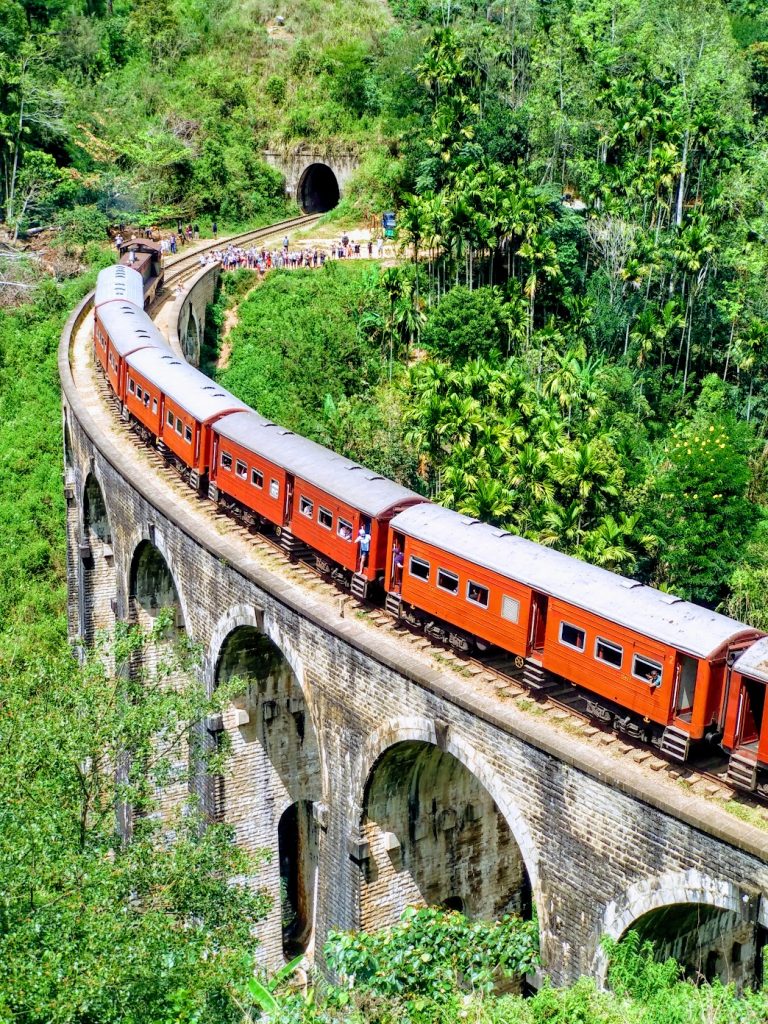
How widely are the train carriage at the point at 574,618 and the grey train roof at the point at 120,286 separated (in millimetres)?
25398

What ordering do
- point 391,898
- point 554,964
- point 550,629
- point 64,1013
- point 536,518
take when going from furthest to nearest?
point 536,518 → point 391,898 → point 550,629 → point 554,964 → point 64,1013

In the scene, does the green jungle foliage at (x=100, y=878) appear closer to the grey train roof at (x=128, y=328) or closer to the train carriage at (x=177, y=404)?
the train carriage at (x=177, y=404)

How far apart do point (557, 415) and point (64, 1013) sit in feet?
103

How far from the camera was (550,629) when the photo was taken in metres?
20.1

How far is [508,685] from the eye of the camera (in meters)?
21.2

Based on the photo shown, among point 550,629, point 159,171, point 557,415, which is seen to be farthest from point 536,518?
point 159,171

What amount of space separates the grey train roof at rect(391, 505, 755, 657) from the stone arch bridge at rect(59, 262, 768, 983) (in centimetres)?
211

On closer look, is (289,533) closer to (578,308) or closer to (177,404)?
(177,404)

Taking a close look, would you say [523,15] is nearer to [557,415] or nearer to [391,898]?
[557,415]

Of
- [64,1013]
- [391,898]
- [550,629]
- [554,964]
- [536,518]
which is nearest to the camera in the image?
[64,1013]

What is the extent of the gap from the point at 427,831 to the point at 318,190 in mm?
62129

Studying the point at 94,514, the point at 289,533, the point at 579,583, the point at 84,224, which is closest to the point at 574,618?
the point at 579,583

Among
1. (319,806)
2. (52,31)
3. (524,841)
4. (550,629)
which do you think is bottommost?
(319,806)

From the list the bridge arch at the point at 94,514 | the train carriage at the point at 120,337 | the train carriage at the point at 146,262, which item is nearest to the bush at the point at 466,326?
the train carriage at the point at 120,337
